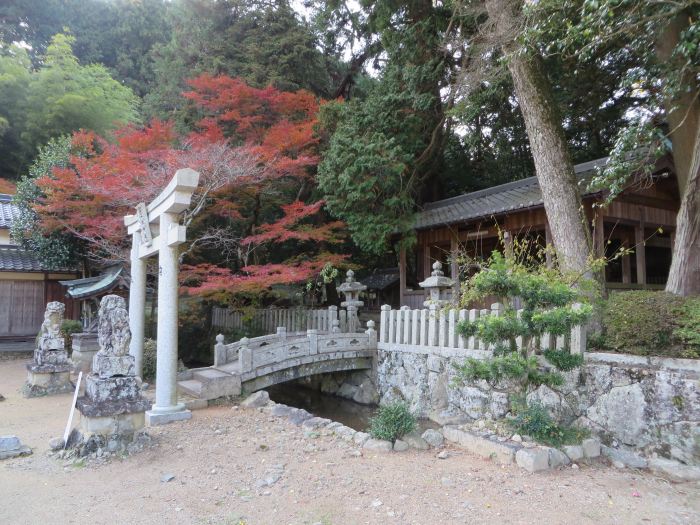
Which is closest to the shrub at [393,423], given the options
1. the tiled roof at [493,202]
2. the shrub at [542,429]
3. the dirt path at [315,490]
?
the dirt path at [315,490]

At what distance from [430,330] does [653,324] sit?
4.59 metres

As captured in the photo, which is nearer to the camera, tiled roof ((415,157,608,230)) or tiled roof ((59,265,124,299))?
tiled roof ((415,157,608,230))

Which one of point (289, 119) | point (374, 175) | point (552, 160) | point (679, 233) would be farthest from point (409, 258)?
point (679, 233)

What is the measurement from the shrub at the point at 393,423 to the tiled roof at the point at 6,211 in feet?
58.5

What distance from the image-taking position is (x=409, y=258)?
16719mm

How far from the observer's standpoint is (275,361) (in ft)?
31.5

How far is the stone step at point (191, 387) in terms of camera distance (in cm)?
860

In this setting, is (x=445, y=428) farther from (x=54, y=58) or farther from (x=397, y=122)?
(x=54, y=58)

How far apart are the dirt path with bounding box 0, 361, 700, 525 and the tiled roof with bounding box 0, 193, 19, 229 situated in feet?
49.1

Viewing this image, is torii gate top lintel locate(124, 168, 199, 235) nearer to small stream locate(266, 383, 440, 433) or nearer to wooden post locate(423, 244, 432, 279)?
small stream locate(266, 383, 440, 433)

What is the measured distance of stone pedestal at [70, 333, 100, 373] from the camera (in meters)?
11.6

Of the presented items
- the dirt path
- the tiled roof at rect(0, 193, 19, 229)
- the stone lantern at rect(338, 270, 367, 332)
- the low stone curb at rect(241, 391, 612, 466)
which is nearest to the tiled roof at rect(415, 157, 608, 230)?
the stone lantern at rect(338, 270, 367, 332)

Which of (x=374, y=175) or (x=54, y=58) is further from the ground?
(x=54, y=58)

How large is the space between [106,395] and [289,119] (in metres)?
10.6
